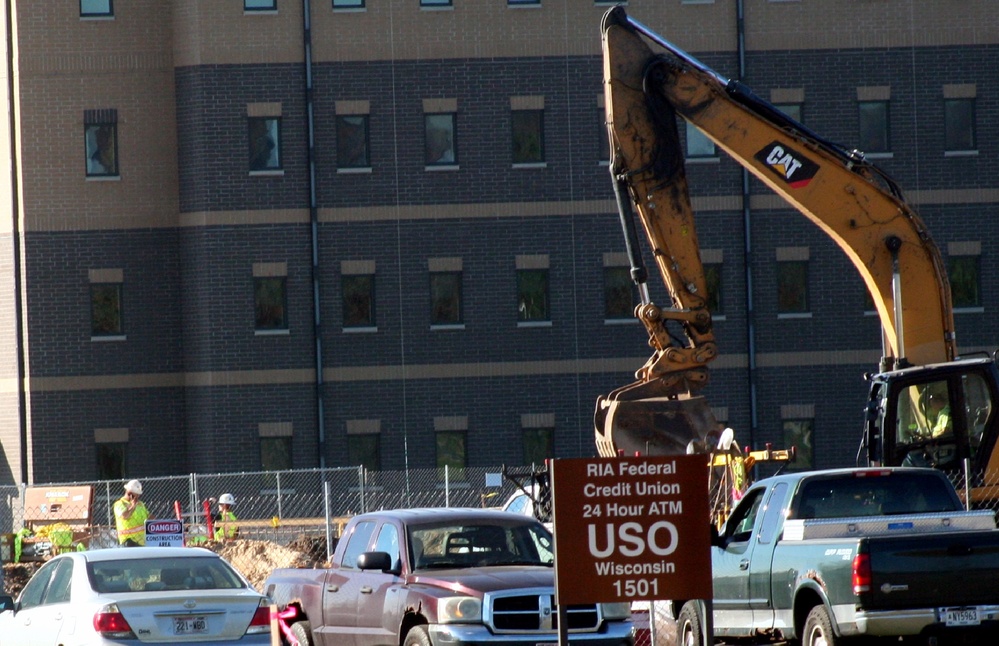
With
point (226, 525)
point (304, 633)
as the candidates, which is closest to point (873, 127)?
point (226, 525)

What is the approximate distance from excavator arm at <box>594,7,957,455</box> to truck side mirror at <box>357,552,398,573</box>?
8135 mm

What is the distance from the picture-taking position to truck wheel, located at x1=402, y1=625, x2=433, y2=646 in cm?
1337

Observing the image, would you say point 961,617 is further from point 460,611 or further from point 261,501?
point 261,501

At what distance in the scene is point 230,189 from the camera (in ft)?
128

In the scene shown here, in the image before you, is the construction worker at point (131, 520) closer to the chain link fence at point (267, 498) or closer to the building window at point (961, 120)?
the chain link fence at point (267, 498)

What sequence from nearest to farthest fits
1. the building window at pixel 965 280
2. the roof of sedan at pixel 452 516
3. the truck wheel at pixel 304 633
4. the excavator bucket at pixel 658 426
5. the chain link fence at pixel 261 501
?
the roof of sedan at pixel 452 516
the truck wheel at pixel 304 633
the excavator bucket at pixel 658 426
the chain link fence at pixel 261 501
the building window at pixel 965 280

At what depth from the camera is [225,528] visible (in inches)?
1156

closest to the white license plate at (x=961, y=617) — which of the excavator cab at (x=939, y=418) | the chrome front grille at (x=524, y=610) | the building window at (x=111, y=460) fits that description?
the chrome front grille at (x=524, y=610)

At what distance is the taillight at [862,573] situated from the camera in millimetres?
12633

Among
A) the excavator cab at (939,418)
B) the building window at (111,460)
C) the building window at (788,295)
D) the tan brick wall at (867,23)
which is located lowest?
the building window at (111,460)

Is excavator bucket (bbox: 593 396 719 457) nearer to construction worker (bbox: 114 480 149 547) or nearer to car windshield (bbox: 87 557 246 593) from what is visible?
construction worker (bbox: 114 480 149 547)

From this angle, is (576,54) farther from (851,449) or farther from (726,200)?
(851,449)

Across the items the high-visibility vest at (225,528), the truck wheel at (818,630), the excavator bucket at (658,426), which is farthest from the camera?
the high-visibility vest at (225,528)

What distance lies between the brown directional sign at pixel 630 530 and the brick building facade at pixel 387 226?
2966 cm
